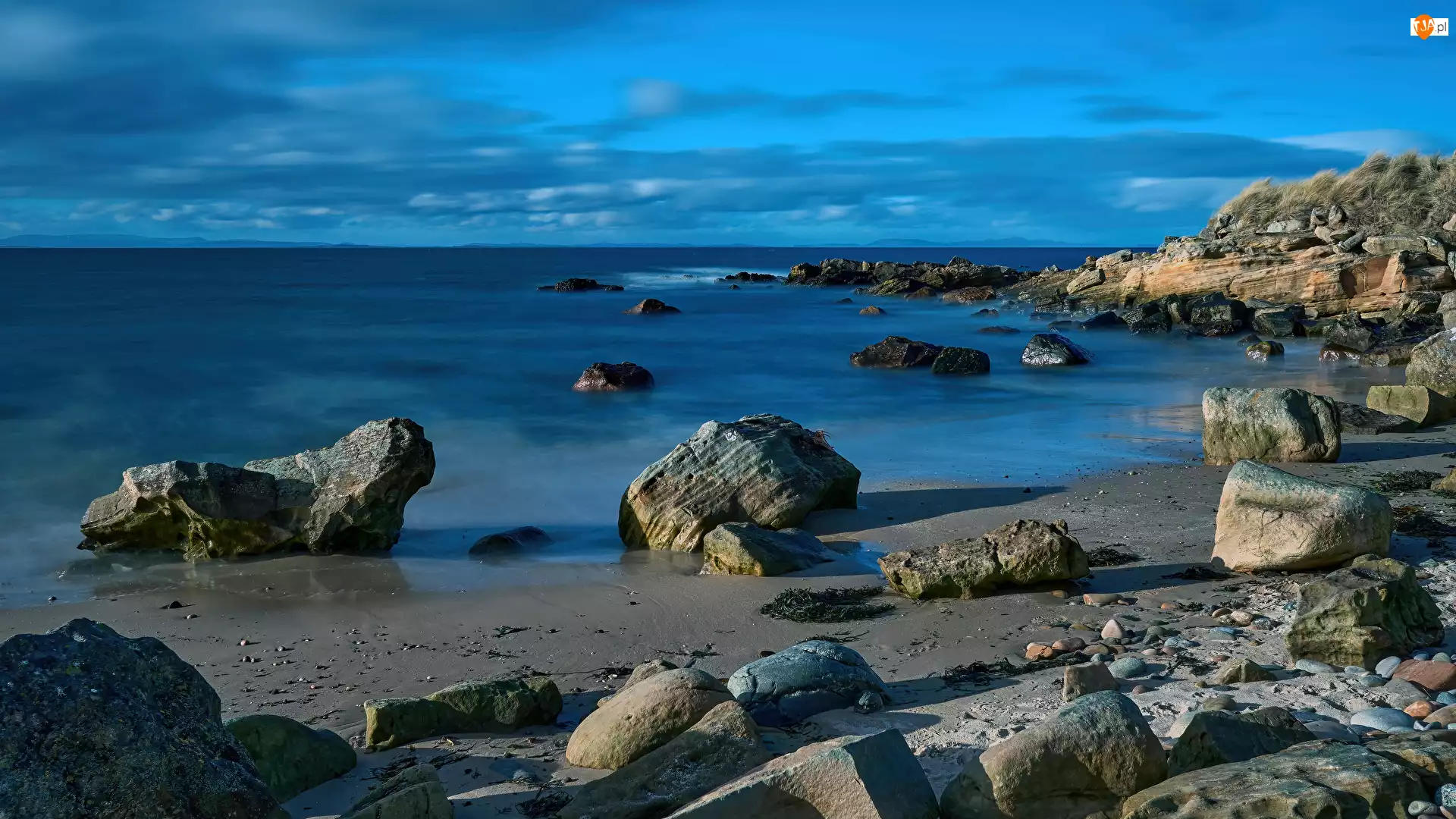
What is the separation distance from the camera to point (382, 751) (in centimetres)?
477

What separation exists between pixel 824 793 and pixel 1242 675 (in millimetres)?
2420

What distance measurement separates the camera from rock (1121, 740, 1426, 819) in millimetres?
3277

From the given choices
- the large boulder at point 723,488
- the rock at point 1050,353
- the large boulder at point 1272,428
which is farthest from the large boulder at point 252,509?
the rock at point 1050,353

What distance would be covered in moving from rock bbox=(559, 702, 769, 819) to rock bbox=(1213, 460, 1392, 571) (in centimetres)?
395

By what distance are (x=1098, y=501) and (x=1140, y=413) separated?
266 inches

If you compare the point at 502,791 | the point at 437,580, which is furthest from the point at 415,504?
the point at 502,791

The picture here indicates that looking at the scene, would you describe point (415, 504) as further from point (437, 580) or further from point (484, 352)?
point (484, 352)

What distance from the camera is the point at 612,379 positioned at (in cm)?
1867

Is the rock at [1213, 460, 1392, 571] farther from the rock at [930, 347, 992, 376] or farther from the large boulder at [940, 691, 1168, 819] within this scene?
the rock at [930, 347, 992, 376]

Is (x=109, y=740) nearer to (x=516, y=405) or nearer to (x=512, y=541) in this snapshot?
(x=512, y=541)

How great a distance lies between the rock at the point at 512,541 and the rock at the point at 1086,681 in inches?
187

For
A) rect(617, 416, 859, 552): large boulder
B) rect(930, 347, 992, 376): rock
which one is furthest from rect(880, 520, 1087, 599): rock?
rect(930, 347, 992, 376): rock

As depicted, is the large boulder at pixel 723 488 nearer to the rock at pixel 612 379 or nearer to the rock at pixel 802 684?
the rock at pixel 802 684

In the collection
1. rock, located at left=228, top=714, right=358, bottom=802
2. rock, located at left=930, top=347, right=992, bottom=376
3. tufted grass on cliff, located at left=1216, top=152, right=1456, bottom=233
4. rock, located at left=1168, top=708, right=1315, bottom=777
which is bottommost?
rock, located at left=228, top=714, right=358, bottom=802
